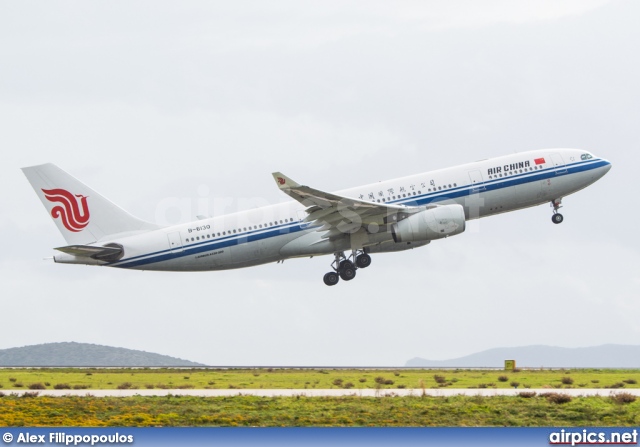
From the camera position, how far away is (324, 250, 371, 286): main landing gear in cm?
5816

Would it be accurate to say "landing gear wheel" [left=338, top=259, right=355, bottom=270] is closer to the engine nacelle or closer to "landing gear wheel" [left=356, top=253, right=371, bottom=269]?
"landing gear wheel" [left=356, top=253, right=371, bottom=269]

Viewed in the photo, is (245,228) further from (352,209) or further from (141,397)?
(141,397)

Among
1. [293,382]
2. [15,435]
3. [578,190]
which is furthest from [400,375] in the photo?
[15,435]

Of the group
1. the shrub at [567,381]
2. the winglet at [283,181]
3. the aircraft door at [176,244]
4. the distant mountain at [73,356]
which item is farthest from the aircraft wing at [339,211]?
the distant mountain at [73,356]

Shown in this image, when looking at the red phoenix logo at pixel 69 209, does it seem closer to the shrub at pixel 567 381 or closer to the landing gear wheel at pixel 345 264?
the landing gear wheel at pixel 345 264

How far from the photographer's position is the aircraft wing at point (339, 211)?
52.2 m

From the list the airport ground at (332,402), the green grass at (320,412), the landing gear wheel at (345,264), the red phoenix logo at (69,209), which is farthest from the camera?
the red phoenix logo at (69,209)

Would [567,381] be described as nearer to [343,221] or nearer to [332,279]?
[343,221]

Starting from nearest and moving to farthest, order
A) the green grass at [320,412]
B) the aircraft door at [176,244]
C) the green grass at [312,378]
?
the green grass at [320,412]
the green grass at [312,378]
the aircraft door at [176,244]

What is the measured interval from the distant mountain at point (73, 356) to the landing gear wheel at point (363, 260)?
71795 millimetres

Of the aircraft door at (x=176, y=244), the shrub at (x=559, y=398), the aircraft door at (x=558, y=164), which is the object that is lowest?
the shrub at (x=559, y=398)

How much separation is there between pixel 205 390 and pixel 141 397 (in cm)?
448

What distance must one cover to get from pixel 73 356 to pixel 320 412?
117 m

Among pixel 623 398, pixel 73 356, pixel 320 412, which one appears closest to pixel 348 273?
pixel 623 398
